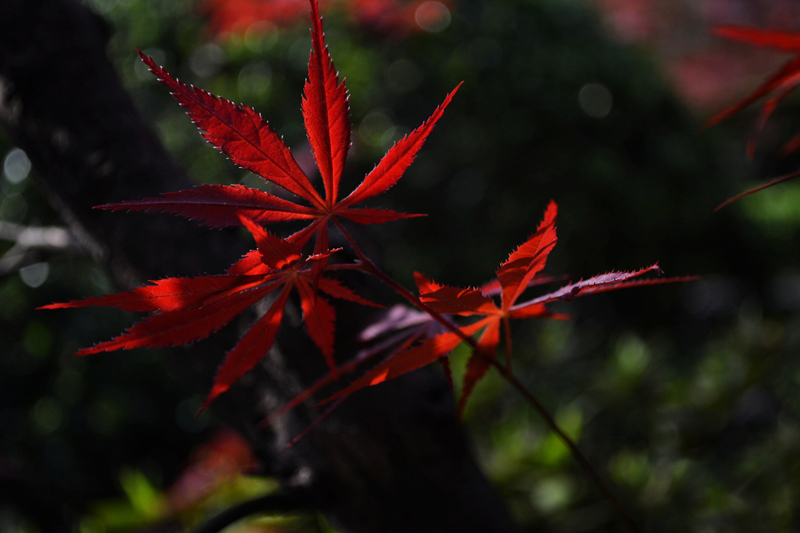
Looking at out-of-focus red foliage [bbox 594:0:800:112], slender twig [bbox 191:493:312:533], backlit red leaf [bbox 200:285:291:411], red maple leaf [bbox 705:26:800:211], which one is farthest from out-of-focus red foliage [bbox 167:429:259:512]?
out-of-focus red foliage [bbox 594:0:800:112]

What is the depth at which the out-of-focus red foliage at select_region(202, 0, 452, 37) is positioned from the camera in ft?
9.50

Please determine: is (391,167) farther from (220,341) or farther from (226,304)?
(220,341)

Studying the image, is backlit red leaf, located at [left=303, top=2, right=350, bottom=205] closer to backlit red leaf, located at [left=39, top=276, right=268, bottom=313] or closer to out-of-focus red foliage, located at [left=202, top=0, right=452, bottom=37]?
backlit red leaf, located at [left=39, top=276, right=268, bottom=313]

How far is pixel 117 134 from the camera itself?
2.33 feet

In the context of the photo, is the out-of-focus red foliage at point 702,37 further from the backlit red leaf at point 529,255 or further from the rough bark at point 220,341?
the backlit red leaf at point 529,255

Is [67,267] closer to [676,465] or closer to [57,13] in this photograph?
[57,13]

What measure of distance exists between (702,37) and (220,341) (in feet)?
27.8

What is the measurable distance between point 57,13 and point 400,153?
0.62 m

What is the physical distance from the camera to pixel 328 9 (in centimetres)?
304

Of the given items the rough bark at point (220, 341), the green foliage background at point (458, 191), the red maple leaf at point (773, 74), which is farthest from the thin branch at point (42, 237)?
the green foliage background at point (458, 191)

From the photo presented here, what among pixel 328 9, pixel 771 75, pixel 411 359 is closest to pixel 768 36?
pixel 771 75

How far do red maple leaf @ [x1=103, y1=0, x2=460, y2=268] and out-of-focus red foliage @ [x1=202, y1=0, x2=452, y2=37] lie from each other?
2.81 m

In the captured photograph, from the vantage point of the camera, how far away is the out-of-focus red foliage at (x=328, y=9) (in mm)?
2896

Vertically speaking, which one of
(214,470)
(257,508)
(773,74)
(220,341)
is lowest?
(214,470)
